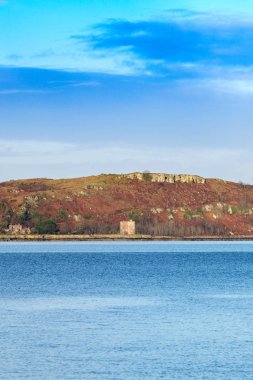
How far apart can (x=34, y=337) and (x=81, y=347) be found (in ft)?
10.4

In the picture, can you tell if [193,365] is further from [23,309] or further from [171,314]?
[23,309]

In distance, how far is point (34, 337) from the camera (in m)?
39.6

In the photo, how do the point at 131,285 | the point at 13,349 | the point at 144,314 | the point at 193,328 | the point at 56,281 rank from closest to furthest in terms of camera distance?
1. the point at 13,349
2. the point at 193,328
3. the point at 144,314
4. the point at 131,285
5. the point at 56,281

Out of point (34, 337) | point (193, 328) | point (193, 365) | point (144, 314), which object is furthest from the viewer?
point (144, 314)

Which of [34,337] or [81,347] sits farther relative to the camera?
[34,337]

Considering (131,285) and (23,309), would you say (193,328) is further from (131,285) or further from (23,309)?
(131,285)

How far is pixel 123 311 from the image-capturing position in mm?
50094

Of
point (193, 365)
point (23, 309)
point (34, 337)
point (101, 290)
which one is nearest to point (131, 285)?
point (101, 290)

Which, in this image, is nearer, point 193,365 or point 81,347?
point 193,365

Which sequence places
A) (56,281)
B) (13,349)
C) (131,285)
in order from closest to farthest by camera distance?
(13,349) < (131,285) < (56,281)

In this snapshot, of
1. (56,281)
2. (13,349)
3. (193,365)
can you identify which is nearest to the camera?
(193,365)

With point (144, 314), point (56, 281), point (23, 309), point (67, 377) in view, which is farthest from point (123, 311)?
point (56, 281)

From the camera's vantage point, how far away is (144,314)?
4859 centimetres

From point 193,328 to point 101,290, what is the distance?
24.7m
